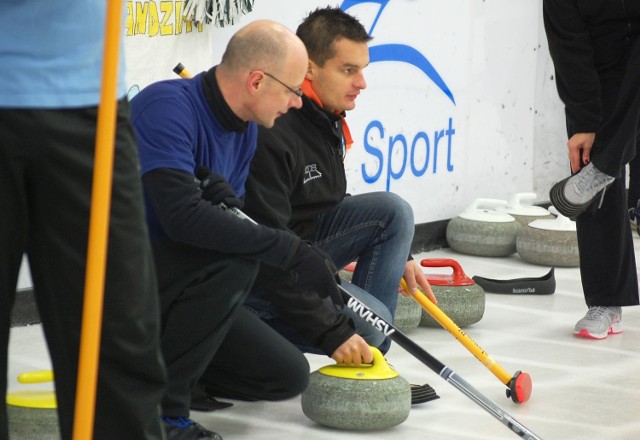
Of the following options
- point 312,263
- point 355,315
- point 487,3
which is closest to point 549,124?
point 487,3

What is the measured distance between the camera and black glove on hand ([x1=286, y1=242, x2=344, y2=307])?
2.39 meters

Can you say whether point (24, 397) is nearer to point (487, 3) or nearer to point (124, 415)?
point (124, 415)

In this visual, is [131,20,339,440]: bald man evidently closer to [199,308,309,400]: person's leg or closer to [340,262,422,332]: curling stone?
[199,308,309,400]: person's leg

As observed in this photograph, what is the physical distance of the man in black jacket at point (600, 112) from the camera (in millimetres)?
3475

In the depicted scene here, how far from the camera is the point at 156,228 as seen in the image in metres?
2.45

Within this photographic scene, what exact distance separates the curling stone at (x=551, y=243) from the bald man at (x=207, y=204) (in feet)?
8.51

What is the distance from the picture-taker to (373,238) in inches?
123

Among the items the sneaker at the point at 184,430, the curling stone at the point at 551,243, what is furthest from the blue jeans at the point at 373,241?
the curling stone at the point at 551,243

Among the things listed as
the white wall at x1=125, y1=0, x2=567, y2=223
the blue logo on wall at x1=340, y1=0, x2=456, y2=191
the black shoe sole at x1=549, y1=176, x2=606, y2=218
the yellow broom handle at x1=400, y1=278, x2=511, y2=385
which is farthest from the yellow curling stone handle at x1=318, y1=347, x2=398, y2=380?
the blue logo on wall at x1=340, y1=0, x2=456, y2=191

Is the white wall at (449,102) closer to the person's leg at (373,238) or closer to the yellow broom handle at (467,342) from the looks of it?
the person's leg at (373,238)

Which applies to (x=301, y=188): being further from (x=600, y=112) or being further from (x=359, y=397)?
(x=600, y=112)

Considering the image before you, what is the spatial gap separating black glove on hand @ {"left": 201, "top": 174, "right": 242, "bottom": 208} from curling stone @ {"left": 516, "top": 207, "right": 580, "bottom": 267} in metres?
2.73

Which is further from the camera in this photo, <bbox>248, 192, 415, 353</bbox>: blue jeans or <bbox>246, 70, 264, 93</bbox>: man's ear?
<bbox>248, 192, 415, 353</bbox>: blue jeans

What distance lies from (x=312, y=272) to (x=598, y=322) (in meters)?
1.58
